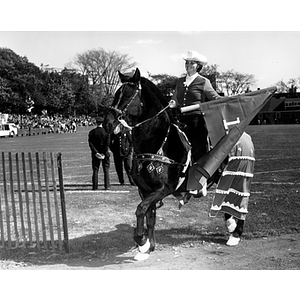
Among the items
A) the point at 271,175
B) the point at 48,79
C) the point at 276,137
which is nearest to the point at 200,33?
the point at 48,79

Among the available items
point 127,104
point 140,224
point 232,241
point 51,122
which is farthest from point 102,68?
point 51,122

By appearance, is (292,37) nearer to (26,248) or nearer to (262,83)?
(262,83)

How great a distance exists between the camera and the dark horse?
5012 mm

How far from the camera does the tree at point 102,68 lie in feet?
19.9

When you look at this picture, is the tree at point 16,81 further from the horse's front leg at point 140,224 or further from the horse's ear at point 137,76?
the horse's front leg at point 140,224

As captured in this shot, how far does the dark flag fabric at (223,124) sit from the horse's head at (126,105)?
3.06 feet

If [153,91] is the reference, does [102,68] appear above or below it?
above

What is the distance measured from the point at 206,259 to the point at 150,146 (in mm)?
1616

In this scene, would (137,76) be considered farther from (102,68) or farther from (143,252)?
(143,252)

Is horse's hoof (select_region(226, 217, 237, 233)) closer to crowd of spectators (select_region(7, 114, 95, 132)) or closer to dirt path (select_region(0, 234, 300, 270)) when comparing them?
dirt path (select_region(0, 234, 300, 270))

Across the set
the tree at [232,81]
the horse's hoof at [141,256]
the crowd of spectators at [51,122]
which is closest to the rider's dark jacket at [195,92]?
the tree at [232,81]

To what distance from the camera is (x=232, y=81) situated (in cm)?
633

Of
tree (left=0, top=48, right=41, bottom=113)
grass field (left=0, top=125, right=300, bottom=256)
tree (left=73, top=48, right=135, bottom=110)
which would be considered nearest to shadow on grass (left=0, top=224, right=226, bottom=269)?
grass field (left=0, top=125, right=300, bottom=256)

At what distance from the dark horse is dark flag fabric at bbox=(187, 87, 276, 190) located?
20 cm
